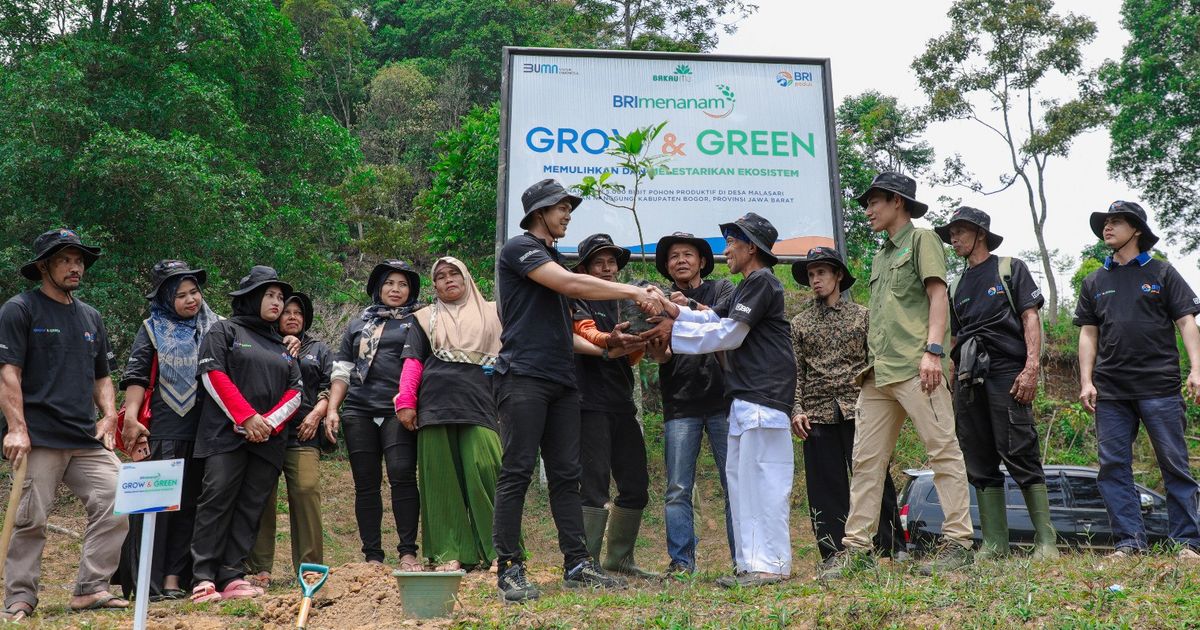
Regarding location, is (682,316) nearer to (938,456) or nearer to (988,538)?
(938,456)

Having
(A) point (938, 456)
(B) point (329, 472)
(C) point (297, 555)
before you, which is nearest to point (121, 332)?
(B) point (329, 472)

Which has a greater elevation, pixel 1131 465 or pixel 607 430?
pixel 607 430

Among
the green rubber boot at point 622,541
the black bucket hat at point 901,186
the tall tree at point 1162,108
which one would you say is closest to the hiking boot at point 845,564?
the green rubber boot at point 622,541

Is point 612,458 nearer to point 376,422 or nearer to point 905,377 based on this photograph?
point 376,422

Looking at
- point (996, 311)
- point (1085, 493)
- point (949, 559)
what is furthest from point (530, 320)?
point (1085, 493)

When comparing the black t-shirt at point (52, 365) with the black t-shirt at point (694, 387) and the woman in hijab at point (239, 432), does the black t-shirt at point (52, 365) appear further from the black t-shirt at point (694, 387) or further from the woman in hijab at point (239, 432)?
the black t-shirt at point (694, 387)

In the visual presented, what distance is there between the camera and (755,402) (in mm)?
4734

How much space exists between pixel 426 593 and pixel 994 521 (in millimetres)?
2962

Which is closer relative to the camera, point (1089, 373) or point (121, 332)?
point (1089, 373)

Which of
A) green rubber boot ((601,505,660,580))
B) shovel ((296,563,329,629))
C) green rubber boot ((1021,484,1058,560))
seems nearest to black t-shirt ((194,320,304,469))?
shovel ((296,563,329,629))

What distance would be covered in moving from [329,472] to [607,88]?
24.8 feet

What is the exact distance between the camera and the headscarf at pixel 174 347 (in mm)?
5430

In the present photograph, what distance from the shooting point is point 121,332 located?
1280 cm

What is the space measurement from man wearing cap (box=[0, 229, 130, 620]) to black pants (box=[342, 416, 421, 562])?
134 centimetres
